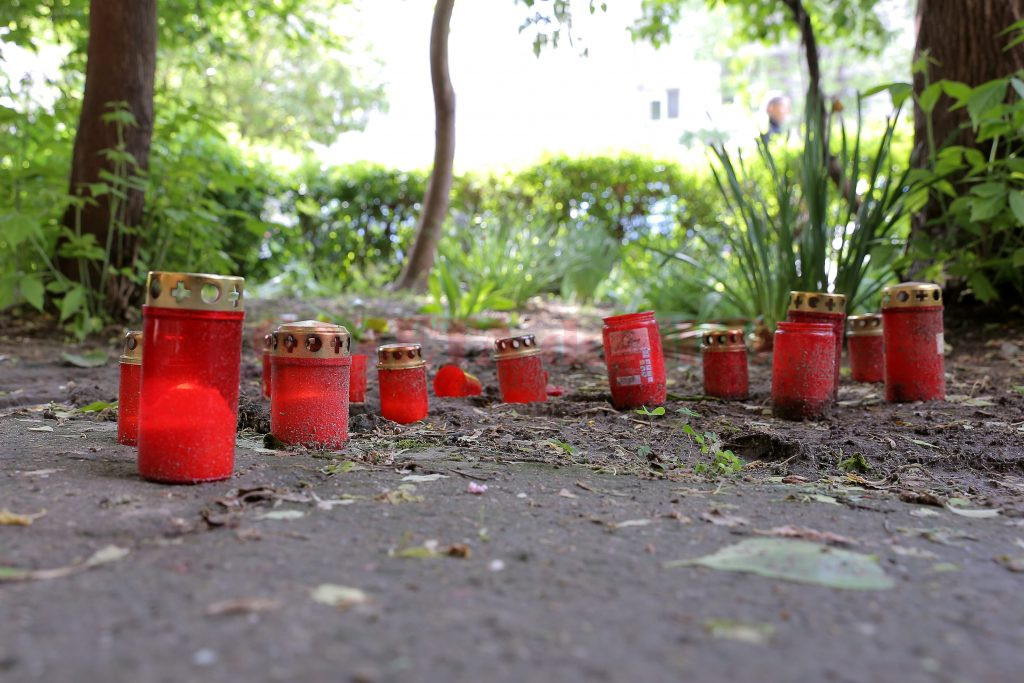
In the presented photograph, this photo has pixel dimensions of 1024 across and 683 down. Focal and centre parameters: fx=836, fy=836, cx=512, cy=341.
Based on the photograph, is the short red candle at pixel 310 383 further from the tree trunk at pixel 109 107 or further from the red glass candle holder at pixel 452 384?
the tree trunk at pixel 109 107

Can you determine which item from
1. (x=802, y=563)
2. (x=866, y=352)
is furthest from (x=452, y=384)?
(x=802, y=563)

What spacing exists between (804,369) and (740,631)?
155cm

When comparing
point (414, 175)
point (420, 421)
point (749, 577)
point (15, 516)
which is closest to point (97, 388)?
point (420, 421)

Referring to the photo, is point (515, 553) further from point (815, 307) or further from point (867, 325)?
point (867, 325)

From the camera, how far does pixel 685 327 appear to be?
423 cm

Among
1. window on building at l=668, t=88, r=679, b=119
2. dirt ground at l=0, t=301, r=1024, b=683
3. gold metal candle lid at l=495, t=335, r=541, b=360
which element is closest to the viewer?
dirt ground at l=0, t=301, r=1024, b=683

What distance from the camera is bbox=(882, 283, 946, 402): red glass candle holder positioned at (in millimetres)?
2553

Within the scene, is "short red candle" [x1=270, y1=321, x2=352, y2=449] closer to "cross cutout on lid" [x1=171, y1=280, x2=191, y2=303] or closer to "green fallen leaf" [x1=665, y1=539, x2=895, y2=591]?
"cross cutout on lid" [x1=171, y1=280, x2=191, y2=303]

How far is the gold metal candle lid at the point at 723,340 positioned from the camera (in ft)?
9.06

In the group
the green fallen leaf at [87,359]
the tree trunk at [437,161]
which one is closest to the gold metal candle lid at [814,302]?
the green fallen leaf at [87,359]

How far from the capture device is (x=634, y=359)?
8.20 ft

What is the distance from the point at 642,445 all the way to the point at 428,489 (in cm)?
69

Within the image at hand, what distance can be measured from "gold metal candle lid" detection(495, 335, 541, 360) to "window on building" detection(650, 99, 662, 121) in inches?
1410

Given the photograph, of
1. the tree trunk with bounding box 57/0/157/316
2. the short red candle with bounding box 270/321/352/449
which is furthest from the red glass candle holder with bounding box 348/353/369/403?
the tree trunk with bounding box 57/0/157/316
